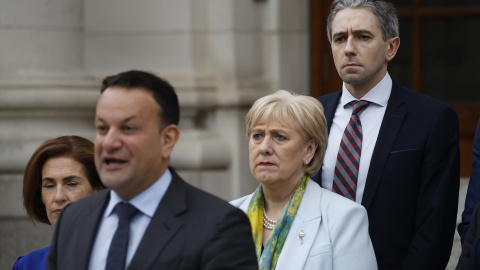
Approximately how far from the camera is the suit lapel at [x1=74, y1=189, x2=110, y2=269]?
9.55 feet

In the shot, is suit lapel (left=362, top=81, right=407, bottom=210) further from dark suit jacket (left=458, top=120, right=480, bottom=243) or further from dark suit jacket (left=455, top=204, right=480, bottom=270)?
dark suit jacket (left=455, top=204, right=480, bottom=270)

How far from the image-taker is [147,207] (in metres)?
2.90

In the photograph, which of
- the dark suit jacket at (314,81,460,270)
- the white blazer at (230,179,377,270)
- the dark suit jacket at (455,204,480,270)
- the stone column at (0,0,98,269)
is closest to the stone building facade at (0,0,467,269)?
the stone column at (0,0,98,269)

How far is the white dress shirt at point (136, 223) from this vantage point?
114 inches

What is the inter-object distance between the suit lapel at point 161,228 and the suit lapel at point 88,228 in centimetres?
17

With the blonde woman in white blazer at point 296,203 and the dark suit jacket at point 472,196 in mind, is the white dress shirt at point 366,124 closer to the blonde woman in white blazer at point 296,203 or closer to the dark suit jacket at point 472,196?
the blonde woman in white blazer at point 296,203

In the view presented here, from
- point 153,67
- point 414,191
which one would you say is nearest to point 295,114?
point 414,191

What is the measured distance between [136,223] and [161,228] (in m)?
0.09

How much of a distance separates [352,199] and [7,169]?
3.05m

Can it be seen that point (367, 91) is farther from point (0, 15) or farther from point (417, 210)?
point (0, 15)

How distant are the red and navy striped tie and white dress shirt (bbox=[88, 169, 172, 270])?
1.36 meters

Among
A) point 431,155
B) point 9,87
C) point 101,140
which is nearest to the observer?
point 101,140

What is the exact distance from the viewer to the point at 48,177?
4.18 metres

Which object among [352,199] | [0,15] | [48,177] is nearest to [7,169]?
[0,15]
